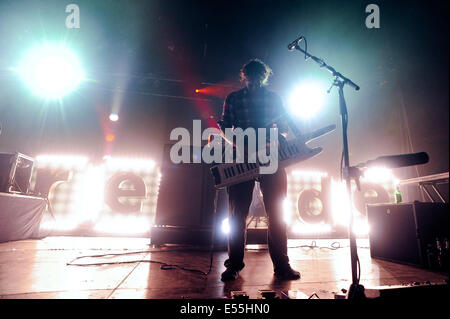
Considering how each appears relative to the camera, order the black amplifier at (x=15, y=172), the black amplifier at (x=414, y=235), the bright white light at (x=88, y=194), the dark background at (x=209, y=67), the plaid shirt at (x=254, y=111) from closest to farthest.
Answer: the plaid shirt at (x=254, y=111) → the black amplifier at (x=414, y=235) → the black amplifier at (x=15, y=172) → the dark background at (x=209, y=67) → the bright white light at (x=88, y=194)

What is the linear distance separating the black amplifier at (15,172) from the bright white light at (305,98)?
227 inches

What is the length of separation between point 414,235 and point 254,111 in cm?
211

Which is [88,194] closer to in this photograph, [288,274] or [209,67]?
[209,67]

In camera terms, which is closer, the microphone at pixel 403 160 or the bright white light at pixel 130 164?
the microphone at pixel 403 160

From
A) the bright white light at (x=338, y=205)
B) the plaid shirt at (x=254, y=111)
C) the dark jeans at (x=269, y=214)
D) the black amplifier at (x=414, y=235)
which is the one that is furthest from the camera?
the bright white light at (x=338, y=205)

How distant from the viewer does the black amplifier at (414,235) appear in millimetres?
1993

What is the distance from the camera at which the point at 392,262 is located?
2.26 metres

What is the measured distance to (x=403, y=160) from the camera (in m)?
0.88

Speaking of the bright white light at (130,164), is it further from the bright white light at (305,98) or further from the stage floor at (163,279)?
the bright white light at (305,98)

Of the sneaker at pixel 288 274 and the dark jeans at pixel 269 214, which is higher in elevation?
the dark jeans at pixel 269 214

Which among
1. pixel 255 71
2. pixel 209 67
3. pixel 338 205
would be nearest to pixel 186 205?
pixel 255 71

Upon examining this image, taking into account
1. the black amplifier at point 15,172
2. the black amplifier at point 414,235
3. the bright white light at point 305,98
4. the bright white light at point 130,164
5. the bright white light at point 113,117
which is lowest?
the black amplifier at point 414,235

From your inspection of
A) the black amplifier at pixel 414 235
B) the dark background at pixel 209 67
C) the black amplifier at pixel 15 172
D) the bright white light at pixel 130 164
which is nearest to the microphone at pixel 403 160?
the black amplifier at pixel 414 235
